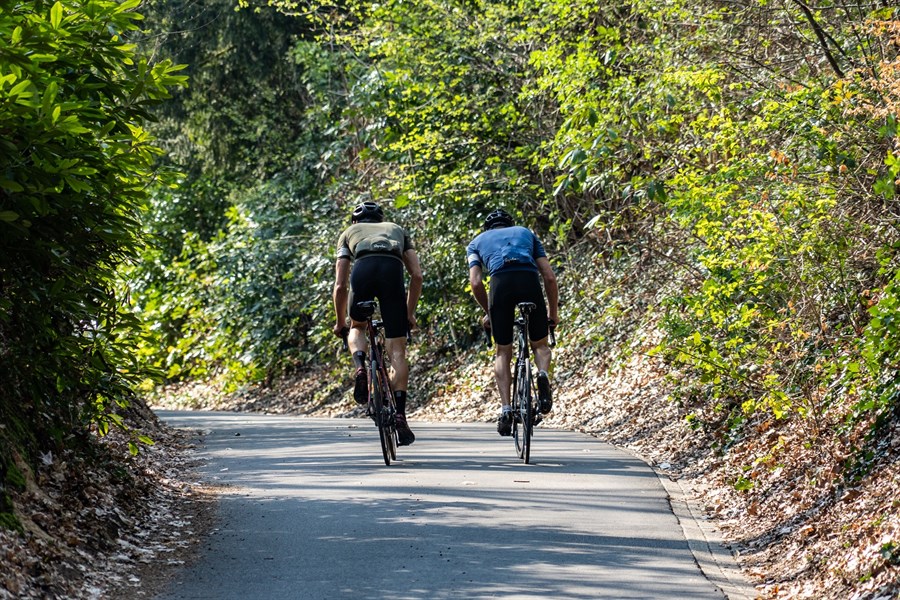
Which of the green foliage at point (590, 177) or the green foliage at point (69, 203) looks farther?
the green foliage at point (590, 177)

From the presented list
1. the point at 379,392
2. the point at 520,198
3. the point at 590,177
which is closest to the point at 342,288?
the point at 379,392

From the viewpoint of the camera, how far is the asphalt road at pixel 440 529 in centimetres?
673

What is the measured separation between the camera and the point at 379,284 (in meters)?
11.1

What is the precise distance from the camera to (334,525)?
27.3 ft

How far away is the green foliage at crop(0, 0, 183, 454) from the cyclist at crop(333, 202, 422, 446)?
117 inches

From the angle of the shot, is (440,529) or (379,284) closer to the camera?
(440,529)

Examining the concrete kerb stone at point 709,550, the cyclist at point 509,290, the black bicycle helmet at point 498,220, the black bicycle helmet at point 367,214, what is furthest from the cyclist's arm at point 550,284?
the concrete kerb stone at point 709,550

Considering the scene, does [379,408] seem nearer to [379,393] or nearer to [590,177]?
[379,393]

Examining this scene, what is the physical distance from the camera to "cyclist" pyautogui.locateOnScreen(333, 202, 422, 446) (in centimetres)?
1115

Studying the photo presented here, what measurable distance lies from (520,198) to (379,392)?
35.9ft

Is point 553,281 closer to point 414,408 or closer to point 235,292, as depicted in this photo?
point 414,408

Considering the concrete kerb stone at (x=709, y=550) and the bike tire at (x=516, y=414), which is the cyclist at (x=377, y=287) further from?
the concrete kerb stone at (x=709, y=550)

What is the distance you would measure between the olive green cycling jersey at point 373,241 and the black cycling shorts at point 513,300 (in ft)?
2.99

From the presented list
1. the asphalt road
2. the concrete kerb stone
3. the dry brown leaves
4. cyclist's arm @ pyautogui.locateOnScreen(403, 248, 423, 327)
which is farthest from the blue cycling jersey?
the dry brown leaves
